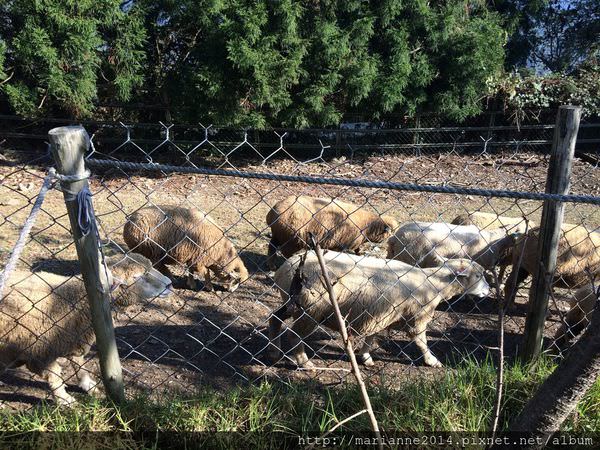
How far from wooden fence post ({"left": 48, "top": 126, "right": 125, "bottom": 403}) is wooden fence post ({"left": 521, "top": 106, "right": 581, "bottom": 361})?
224 cm

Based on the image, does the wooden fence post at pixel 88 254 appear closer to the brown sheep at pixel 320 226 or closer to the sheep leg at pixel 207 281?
the sheep leg at pixel 207 281

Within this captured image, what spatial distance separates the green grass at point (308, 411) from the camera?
8.35ft

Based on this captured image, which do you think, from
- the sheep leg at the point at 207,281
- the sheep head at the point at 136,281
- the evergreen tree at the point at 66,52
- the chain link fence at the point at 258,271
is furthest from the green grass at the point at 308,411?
the evergreen tree at the point at 66,52

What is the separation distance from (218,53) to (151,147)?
2.93m

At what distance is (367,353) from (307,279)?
99cm

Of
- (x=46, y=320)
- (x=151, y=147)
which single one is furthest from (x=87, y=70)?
(x=46, y=320)

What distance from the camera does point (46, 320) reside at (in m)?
3.74

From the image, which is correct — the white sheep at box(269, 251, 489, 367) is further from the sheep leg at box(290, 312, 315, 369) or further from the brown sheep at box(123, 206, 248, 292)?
the brown sheep at box(123, 206, 248, 292)

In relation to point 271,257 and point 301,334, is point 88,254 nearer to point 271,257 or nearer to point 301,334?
point 301,334

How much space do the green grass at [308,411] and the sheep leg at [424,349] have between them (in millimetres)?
1236

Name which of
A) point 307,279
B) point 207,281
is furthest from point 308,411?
point 207,281

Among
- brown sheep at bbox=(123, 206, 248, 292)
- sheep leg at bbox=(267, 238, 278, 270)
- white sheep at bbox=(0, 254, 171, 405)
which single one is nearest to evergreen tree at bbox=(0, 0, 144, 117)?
brown sheep at bbox=(123, 206, 248, 292)

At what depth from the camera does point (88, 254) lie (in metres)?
2.26

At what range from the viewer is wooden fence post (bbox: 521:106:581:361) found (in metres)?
3.02
